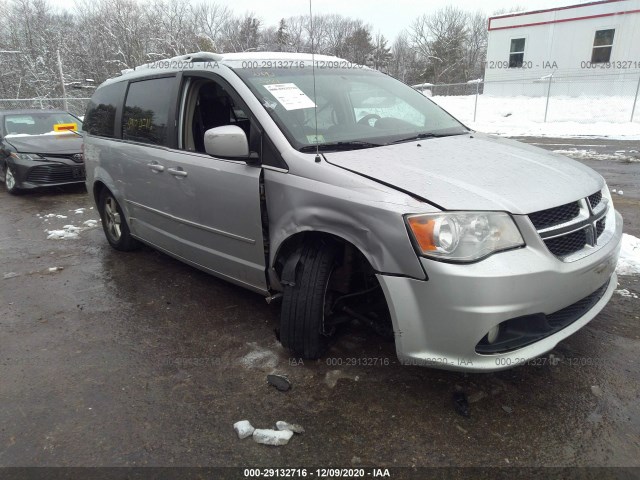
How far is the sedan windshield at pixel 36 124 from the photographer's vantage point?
8797mm

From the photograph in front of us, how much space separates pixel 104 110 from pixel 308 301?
343cm

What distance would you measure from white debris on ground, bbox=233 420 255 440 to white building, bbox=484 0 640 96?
22.5 m

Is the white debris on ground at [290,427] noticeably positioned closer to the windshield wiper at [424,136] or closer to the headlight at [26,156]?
the windshield wiper at [424,136]

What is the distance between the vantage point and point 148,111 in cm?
377

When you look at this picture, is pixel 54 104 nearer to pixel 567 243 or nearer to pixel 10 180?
pixel 10 180

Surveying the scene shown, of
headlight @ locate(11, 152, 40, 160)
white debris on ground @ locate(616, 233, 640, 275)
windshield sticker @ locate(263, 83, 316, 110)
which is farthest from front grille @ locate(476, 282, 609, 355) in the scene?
headlight @ locate(11, 152, 40, 160)

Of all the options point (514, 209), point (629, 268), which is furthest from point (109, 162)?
point (629, 268)

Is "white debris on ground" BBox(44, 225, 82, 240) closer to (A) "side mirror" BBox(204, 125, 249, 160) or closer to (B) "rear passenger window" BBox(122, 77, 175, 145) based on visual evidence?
(B) "rear passenger window" BBox(122, 77, 175, 145)

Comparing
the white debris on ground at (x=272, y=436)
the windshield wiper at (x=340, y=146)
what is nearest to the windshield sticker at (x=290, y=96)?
the windshield wiper at (x=340, y=146)

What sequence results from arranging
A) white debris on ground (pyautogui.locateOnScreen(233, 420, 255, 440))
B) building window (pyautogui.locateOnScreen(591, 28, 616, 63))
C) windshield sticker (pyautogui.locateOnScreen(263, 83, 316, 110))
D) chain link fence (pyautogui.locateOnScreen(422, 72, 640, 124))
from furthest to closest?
building window (pyautogui.locateOnScreen(591, 28, 616, 63)) → chain link fence (pyautogui.locateOnScreen(422, 72, 640, 124)) → windshield sticker (pyautogui.locateOnScreen(263, 83, 316, 110)) → white debris on ground (pyautogui.locateOnScreen(233, 420, 255, 440))

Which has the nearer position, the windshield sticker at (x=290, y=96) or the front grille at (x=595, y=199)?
the front grille at (x=595, y=199)

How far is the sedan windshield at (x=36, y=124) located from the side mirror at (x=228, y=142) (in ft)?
25.6

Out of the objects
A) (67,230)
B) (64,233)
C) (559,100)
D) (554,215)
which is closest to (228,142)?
(554,215)

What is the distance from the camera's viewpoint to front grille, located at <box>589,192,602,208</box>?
8.01ft
